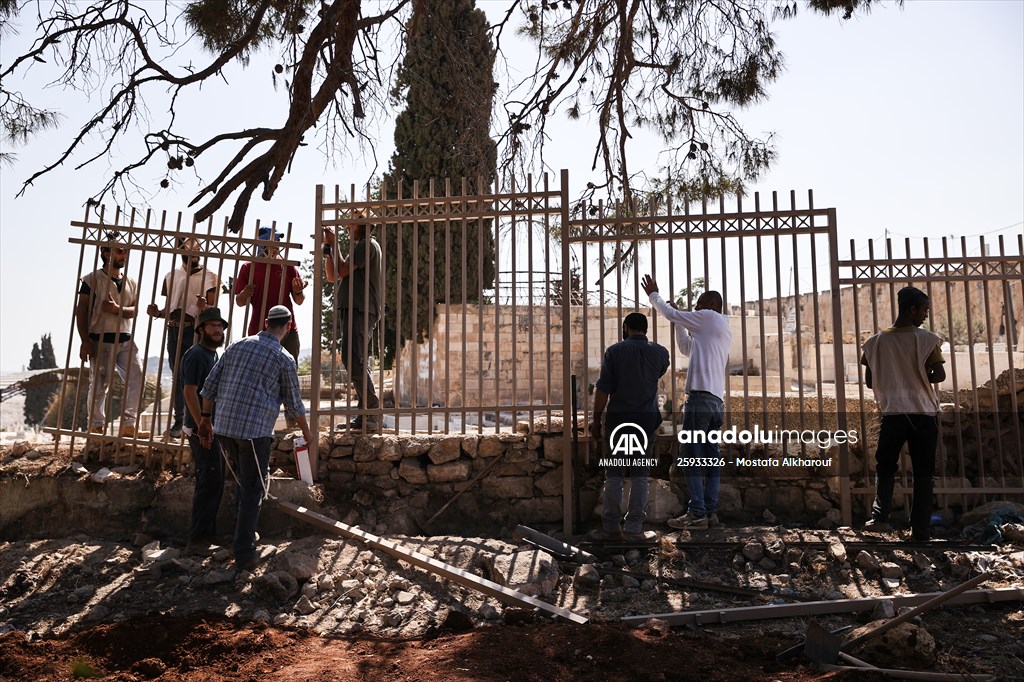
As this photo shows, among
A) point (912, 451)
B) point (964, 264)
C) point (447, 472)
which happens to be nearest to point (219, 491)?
point (447, 472)

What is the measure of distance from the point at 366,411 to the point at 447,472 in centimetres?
84

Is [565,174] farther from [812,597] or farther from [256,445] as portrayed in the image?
[812,597]

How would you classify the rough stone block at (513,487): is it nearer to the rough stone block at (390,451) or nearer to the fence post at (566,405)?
the fence post at (566,405)

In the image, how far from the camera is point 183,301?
Answer: 6.50 m

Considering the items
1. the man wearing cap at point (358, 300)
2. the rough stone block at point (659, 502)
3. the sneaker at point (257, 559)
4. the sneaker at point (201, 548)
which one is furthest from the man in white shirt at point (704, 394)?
the sneaker at point (201, 548)

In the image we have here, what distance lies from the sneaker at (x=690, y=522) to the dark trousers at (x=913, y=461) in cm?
135

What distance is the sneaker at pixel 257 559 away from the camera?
520 centimetres

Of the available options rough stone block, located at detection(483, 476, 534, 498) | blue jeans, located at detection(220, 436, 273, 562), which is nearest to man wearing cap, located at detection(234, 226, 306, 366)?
blue jeans, located at detection(220, 436, 273, 562)

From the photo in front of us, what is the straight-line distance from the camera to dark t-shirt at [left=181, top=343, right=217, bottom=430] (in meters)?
5.70

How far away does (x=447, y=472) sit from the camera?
6.40m

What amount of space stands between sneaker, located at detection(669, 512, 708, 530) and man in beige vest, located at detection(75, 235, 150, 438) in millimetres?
4492

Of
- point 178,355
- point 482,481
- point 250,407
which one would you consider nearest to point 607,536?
point 482,481

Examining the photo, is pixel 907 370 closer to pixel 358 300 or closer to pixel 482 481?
pixel 482 481

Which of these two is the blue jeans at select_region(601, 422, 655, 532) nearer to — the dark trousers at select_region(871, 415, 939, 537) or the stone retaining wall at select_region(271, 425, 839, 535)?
the stone retaining wall at select_region(271, 425, 839, 535)
